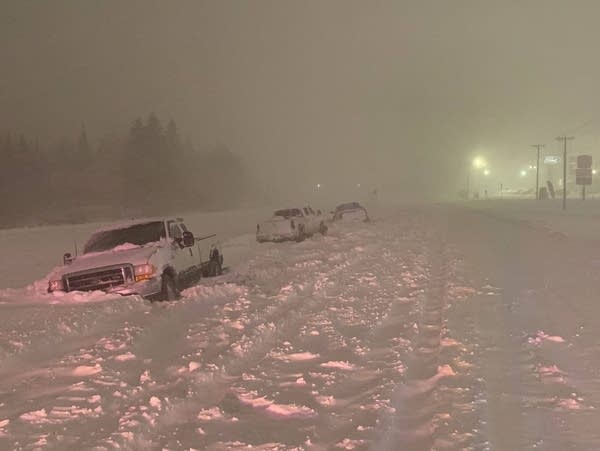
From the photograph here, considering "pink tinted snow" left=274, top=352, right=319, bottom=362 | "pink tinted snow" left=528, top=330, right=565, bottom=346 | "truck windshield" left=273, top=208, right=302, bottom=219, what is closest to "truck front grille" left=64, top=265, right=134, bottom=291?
"pink tinted snow" left=274, top=352, right=319, bottom=362

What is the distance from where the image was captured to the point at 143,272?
9.83 metres

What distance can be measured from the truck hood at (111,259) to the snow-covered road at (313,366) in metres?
0.67

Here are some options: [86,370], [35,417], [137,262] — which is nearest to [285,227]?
[137,262]

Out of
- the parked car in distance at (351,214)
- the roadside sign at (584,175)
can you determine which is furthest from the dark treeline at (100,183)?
the roadside sign at (584,175)

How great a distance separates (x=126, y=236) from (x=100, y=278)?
6.30 ft

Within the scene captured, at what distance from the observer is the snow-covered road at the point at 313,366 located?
4.43m

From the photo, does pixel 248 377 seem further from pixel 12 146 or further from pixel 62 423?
pixel 12 146

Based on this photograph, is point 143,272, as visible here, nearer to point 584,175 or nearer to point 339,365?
point 339,365

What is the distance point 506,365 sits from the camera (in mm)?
5863

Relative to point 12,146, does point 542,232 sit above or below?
below

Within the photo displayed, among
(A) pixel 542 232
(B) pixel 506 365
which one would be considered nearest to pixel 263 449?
(B) pixel 506 365

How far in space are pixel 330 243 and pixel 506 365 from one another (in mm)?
14330

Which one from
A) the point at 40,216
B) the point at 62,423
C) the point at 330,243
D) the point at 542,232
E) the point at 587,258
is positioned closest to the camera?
the point at 62,423

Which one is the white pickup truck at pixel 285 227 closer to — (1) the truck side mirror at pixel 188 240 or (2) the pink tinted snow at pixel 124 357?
(1) the truck side mirror at pixel 188 240
